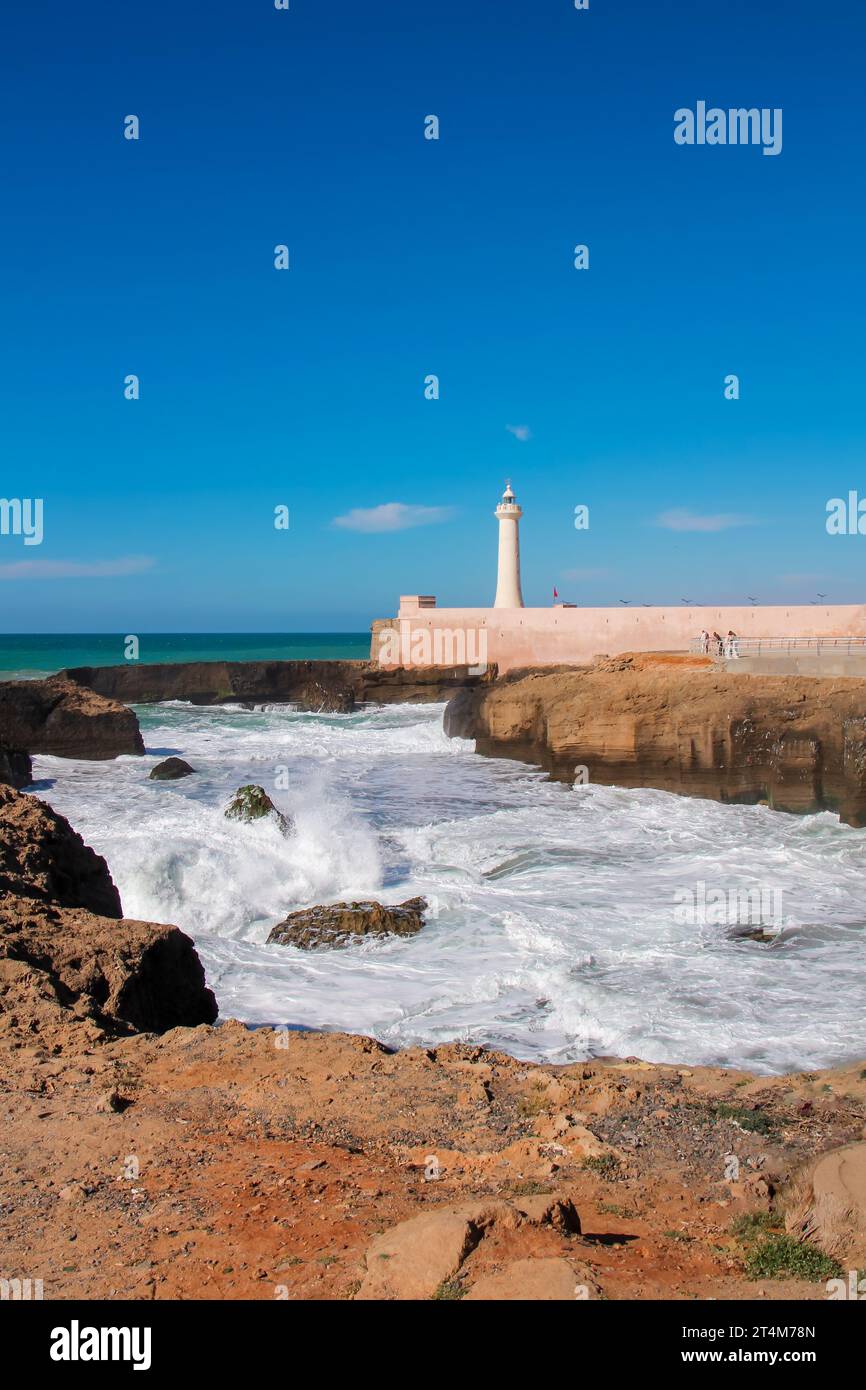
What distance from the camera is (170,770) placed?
19.3m

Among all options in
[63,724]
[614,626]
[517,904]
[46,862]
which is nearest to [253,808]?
[517,904]

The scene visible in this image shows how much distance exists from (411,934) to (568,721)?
942 cm

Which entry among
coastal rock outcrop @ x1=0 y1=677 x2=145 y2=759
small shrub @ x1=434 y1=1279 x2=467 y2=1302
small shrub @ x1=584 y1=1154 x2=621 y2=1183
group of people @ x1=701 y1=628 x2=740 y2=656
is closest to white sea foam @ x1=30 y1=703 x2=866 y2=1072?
coastal rock outcrop @ x1=0 y1=677 x2=145 y2=759

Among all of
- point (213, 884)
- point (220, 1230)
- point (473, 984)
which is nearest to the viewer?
point (220, 1230)

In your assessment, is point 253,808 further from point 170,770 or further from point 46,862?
Answer: point 46,862

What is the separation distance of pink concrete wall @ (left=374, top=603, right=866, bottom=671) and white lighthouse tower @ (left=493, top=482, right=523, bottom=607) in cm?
295

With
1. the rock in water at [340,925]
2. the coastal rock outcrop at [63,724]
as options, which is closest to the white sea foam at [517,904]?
the rock in water at [340,925]

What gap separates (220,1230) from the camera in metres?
3.27

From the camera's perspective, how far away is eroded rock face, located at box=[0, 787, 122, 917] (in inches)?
244

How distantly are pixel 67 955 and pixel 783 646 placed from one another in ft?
70.5

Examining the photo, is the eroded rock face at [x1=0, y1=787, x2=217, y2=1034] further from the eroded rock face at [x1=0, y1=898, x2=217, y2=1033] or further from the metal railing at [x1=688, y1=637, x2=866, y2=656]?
the metal railing at [x1=688, y1=637, x2=866, y2=656]

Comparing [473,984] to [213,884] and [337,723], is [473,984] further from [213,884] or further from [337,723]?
[337,723]

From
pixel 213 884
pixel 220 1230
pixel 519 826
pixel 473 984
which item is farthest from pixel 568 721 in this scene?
pixel 220 1230

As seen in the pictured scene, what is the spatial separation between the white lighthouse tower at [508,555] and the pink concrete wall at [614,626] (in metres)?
2.95
